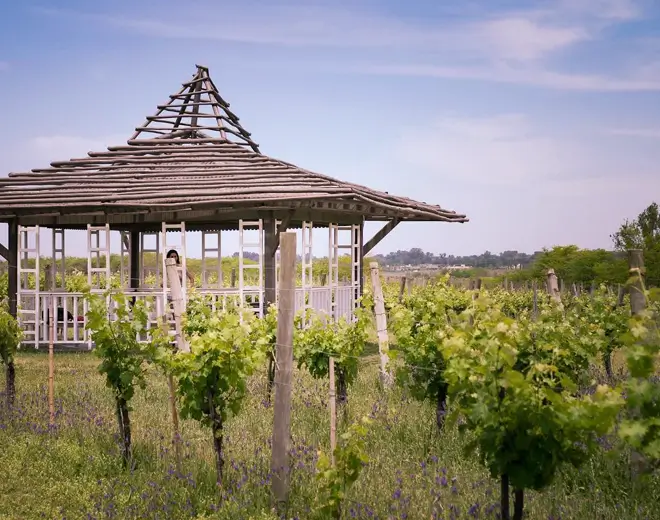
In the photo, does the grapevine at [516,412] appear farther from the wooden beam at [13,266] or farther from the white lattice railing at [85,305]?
the wooden beam at [13,266]

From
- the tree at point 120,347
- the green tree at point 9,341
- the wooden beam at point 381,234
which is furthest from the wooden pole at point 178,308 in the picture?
the wooden beam at point 381,234

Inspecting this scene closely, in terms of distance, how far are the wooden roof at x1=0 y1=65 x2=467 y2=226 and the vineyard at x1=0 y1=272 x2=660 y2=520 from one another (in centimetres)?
531

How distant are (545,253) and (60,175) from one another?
4182 centimetres

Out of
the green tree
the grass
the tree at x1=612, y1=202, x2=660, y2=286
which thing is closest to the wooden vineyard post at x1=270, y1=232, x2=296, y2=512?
the grass

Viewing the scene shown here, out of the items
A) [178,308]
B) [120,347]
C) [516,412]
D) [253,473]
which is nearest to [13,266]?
[120,347]

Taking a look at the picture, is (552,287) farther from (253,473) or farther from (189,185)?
(189,185)

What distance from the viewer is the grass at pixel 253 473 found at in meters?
5.95

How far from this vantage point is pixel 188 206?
16.0 m

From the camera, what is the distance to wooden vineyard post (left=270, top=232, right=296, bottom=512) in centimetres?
621

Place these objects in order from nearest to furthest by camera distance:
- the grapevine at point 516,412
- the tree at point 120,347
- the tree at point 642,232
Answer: the grapevine at point 516,412
the tree at point 120,347
the tree at point 642,232

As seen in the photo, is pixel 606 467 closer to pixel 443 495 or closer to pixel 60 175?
pixel 443 495

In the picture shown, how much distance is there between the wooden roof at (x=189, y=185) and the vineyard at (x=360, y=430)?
5308mm

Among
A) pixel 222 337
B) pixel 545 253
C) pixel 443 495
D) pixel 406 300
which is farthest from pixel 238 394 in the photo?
pixel 545 253

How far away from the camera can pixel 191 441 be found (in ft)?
25.7
